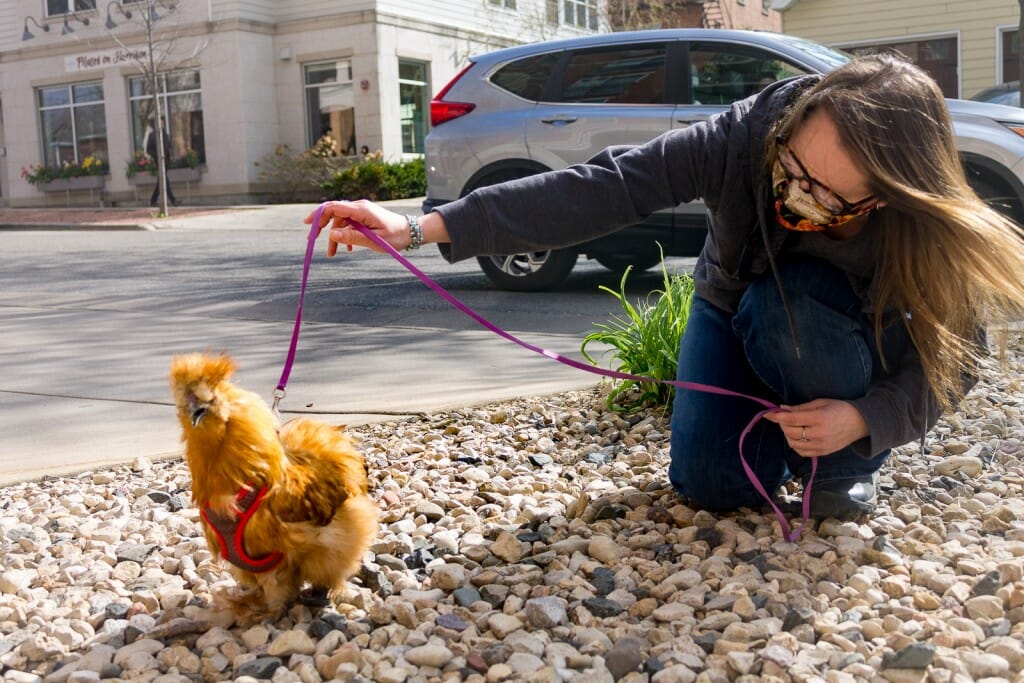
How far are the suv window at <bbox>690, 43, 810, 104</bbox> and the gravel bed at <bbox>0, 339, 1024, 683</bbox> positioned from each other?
4733 mm

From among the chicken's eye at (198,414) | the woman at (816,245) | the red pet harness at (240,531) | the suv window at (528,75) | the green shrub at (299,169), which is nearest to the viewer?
the chicken's eye at (198,414)

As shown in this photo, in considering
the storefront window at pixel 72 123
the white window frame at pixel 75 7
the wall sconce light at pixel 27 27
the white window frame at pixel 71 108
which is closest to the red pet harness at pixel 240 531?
the white window frame at pixel 71 108

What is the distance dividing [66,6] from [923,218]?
91.9 feet

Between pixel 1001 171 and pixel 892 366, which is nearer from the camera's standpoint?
pixel 892 366

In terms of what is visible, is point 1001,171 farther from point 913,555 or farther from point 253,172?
point 253,172

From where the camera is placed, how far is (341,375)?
5254mm

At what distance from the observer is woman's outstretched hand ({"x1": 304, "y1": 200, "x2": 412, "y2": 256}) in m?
2.31

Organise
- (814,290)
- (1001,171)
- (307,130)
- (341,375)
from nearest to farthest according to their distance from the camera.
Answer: (814,290), (341,375), (1001,171), (307,130)

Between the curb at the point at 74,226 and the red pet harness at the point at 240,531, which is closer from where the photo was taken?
the red pet harness at the point at 240,531

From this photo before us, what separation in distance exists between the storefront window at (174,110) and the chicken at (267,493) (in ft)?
76.9

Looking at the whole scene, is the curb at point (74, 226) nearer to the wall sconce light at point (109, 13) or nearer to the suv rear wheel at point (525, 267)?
the wall sconce light at point (109, 13)

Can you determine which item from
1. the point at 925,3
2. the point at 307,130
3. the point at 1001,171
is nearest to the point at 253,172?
the point at 307,130

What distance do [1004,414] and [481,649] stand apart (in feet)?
8.55

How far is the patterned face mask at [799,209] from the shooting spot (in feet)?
7.56
